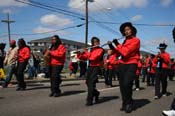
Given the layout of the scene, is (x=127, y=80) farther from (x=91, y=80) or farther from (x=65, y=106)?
(x=65, y=106)

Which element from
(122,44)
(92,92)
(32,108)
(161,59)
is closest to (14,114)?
(32,108)

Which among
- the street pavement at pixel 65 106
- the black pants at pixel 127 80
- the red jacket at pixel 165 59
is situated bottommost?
the street pavement at pixel 65 106

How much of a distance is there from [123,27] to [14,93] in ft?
18.2

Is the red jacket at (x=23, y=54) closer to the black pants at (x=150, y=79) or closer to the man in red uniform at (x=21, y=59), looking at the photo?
the man in red uniform at (x=21, y=59)

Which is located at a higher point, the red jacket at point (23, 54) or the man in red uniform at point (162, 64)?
the red jacket at point (23, 54)

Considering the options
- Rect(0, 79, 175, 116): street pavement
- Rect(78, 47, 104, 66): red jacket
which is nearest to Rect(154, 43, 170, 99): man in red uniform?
Rect(0, 79, 175, 116): street pavement

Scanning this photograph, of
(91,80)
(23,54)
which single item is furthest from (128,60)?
(23,54)

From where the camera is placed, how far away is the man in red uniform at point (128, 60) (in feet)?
28.6

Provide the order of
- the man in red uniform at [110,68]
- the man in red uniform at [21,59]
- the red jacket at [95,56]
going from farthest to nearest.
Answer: the man in red uniform at [110,68] < the man in red uniform at [21,59] < the red jacket at [95,56]

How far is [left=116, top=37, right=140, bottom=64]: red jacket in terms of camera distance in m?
8.73

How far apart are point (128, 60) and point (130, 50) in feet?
0.87

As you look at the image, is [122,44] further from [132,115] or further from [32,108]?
[32,108]

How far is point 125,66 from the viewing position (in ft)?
29.1

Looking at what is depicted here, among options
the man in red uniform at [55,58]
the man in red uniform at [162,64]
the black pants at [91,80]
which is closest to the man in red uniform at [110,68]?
the man in red uniform at [162,64]
